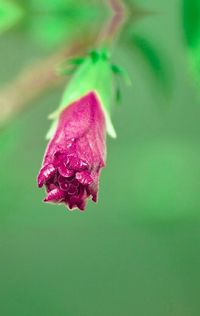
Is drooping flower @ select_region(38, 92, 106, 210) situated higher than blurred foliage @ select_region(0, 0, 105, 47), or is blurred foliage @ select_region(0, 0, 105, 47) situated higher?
blurred foliage @ select_region(0, 0, 105, 47)

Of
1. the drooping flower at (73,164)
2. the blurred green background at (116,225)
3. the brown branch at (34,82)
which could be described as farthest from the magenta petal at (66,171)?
the blurred green background at (116,225)

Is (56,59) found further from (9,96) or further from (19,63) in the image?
(19,63)

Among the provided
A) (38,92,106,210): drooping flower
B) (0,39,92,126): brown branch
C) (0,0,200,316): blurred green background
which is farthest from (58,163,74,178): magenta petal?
(0,0,200,316): blurred green background

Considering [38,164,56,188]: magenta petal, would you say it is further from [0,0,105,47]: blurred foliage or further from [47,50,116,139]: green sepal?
[0,0,105,47]: blurred foliage

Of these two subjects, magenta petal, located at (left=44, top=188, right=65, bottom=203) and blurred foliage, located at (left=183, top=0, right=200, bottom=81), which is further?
blurred foliage, located at (left=183, top=0, right=200, bottom=81)

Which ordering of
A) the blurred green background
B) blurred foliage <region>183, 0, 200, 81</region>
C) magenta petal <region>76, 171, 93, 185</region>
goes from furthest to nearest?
the blurred green background → blurred foliage <region>183, 0, 200, 81</region> → magenta petal <region>76, 171, 93, 185</region>

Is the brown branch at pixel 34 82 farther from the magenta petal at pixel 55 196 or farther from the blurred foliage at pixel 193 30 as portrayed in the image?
the magenta petal at pixel 55 196

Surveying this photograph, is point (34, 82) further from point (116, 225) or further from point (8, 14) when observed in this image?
point (116, 225)
